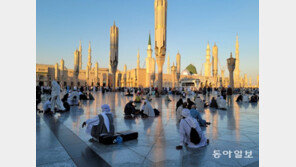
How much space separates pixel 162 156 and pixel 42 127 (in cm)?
314

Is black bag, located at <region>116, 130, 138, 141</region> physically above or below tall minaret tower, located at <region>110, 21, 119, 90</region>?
below

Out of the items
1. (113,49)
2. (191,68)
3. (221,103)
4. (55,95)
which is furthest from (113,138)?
(191,68)

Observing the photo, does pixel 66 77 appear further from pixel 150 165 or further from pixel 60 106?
pixel 150 165

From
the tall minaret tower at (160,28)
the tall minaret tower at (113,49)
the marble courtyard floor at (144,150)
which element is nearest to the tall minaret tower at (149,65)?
the tall minaret tower at (113,49)

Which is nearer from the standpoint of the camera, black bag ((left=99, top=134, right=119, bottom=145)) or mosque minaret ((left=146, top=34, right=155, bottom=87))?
black bag ((left=99, top=134, right=119, bottom=145))

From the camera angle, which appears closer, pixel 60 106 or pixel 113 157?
pixel 113 157

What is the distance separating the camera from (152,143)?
314 cm

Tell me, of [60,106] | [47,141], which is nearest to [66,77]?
[60,106]

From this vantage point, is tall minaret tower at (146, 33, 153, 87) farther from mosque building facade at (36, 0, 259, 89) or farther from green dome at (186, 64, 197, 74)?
green dome at (186, 64, 197, 74)

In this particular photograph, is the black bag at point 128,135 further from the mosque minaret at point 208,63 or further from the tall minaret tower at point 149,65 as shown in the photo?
the mosque minaret at point 208,63

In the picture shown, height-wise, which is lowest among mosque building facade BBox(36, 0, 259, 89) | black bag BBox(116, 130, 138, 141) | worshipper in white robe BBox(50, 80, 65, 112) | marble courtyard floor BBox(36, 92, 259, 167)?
marble courtyard floor BBox(36, 92, 259, 167)

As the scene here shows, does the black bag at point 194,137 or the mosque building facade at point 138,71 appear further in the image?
the mosque building facade at point 138,71

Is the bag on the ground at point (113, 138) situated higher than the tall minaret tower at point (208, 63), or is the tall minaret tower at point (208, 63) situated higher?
the tall minaret tower at point (208, 63)

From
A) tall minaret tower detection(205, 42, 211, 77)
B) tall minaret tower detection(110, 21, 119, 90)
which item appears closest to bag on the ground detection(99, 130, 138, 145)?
tall minaret tower detection(110, 21, 119, 90)
